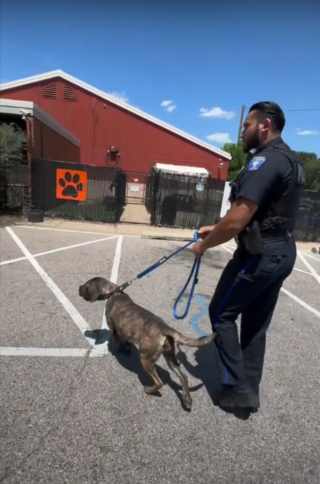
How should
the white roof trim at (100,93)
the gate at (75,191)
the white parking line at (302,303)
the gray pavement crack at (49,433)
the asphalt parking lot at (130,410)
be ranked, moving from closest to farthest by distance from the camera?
the gray pavement crack at (49,433), the asphalt parking lot at (130,410), the white parking line at (302,303), the gate at (75,191), the white roof trim at (100,93)

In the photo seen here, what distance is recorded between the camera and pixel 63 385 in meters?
2.56

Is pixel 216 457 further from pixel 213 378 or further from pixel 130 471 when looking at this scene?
pixel 213 378

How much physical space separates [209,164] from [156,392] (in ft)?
78.7

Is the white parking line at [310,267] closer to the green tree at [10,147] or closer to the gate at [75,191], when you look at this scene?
the gate at [75,191]

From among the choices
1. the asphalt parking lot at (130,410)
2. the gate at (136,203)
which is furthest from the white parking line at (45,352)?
the gate at (136,203)

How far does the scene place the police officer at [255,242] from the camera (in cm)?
192

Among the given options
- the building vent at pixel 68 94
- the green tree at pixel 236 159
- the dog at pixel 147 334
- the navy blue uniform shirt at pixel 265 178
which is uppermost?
the building vent at pixel 68 94

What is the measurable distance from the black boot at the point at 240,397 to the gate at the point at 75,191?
10000 mm

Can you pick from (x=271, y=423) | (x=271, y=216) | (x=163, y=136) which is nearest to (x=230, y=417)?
(x=271, y=423)

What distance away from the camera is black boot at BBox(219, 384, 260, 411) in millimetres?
2307

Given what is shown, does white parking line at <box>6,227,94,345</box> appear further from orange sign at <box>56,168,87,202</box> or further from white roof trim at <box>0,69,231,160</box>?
white roof trim at <box>0,69,231,160</box>

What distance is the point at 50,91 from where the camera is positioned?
76.0 ft

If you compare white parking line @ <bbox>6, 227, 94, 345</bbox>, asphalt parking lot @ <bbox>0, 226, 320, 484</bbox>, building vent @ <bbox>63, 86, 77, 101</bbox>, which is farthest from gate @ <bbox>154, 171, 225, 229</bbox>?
building vent @ <bbox>63, 86, 77, 101</bbox>

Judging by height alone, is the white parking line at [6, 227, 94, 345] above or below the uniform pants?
below
